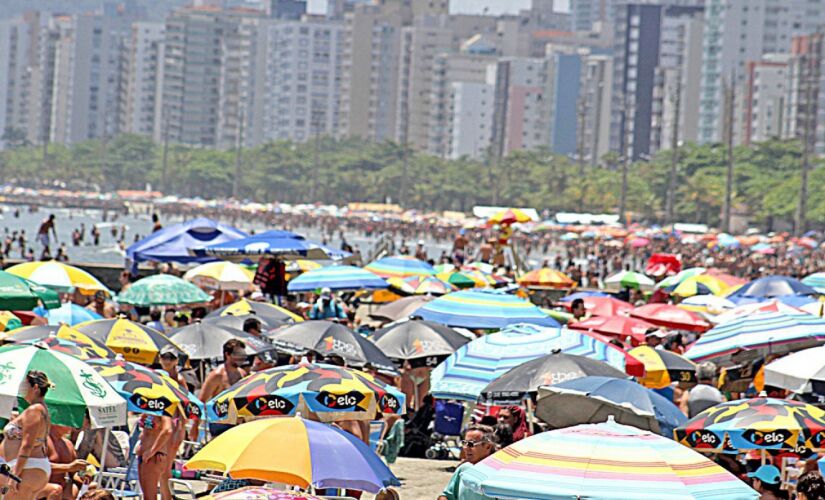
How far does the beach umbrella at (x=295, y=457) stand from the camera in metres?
7.58

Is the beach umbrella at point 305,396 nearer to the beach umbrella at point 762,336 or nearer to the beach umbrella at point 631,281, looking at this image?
the beach umbrella at point 762,336

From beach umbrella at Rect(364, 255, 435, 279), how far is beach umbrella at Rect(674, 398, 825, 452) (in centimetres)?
1465

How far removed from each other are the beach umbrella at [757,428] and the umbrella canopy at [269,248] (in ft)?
42.1

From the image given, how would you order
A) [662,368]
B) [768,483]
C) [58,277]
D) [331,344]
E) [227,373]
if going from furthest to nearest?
[58,277]
[662,368]
[331,344]
[227,373]
[768,483]

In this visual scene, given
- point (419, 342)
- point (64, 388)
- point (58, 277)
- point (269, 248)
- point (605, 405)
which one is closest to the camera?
point (64, 388)

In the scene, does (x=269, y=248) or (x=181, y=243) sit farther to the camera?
(x=181, y=243)

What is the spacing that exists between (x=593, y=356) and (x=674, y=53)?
168 m

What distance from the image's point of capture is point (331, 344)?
43.1 feet

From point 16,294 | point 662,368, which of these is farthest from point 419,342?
point 16,294

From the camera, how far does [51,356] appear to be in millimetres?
9297

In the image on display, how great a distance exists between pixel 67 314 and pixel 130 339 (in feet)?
10.2

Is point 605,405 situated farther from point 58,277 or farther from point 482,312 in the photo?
point 58,277

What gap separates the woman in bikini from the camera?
8156 millimetres

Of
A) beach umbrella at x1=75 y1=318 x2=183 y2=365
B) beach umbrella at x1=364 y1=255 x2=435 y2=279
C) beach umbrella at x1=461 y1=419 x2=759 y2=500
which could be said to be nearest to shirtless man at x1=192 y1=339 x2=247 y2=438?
beach umbrella at x1=75 y1=318 x2=183 y2=365
